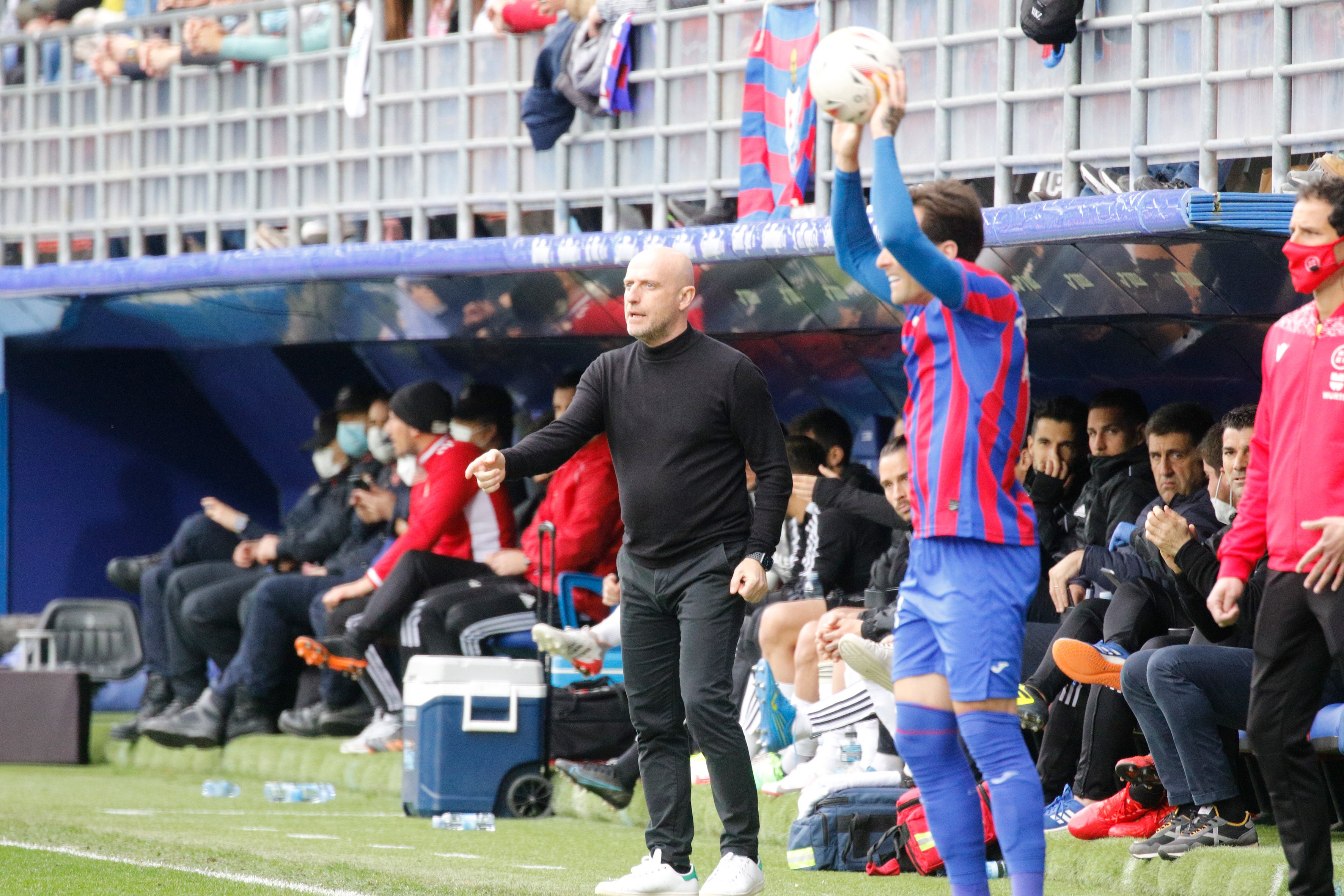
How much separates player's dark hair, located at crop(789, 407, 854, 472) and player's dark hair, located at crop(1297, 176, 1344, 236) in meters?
3.96

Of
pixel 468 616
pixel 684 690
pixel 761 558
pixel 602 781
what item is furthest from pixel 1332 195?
pixel 468 616

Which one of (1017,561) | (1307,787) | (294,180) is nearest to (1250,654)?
(1307,787)

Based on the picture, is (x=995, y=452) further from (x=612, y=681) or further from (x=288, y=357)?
(x=288, y=357)

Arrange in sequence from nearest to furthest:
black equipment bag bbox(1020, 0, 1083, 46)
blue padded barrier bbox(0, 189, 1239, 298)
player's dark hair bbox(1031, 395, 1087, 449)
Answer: blue padded barrier bbox(0, 189, 1239, 298) < black equipment bag bbox(1020, 0, 1083, 46) < player's dark hair bbox(1031, 395, 1087, 449)

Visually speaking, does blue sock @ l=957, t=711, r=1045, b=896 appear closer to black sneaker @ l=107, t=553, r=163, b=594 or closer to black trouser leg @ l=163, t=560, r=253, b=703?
black trouser leg @ l=163, t=560, r=253, b=703

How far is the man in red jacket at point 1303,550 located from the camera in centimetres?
416

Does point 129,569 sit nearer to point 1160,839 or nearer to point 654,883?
point 654,883

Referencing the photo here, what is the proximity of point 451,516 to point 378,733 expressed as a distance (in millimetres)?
1099

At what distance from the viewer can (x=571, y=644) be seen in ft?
24.9

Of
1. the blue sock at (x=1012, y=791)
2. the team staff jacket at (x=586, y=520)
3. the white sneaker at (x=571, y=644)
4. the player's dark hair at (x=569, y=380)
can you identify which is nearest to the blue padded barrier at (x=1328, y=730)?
the blue sock at (x=1012, y=791)

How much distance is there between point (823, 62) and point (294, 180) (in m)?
6.05

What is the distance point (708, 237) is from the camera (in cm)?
752

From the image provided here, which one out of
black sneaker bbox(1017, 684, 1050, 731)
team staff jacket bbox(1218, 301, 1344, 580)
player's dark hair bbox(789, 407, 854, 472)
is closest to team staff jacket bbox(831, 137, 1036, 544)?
team staff jacket bbox(1218, 301, 1344, 580)

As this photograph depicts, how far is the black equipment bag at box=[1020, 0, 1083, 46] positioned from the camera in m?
6.51
